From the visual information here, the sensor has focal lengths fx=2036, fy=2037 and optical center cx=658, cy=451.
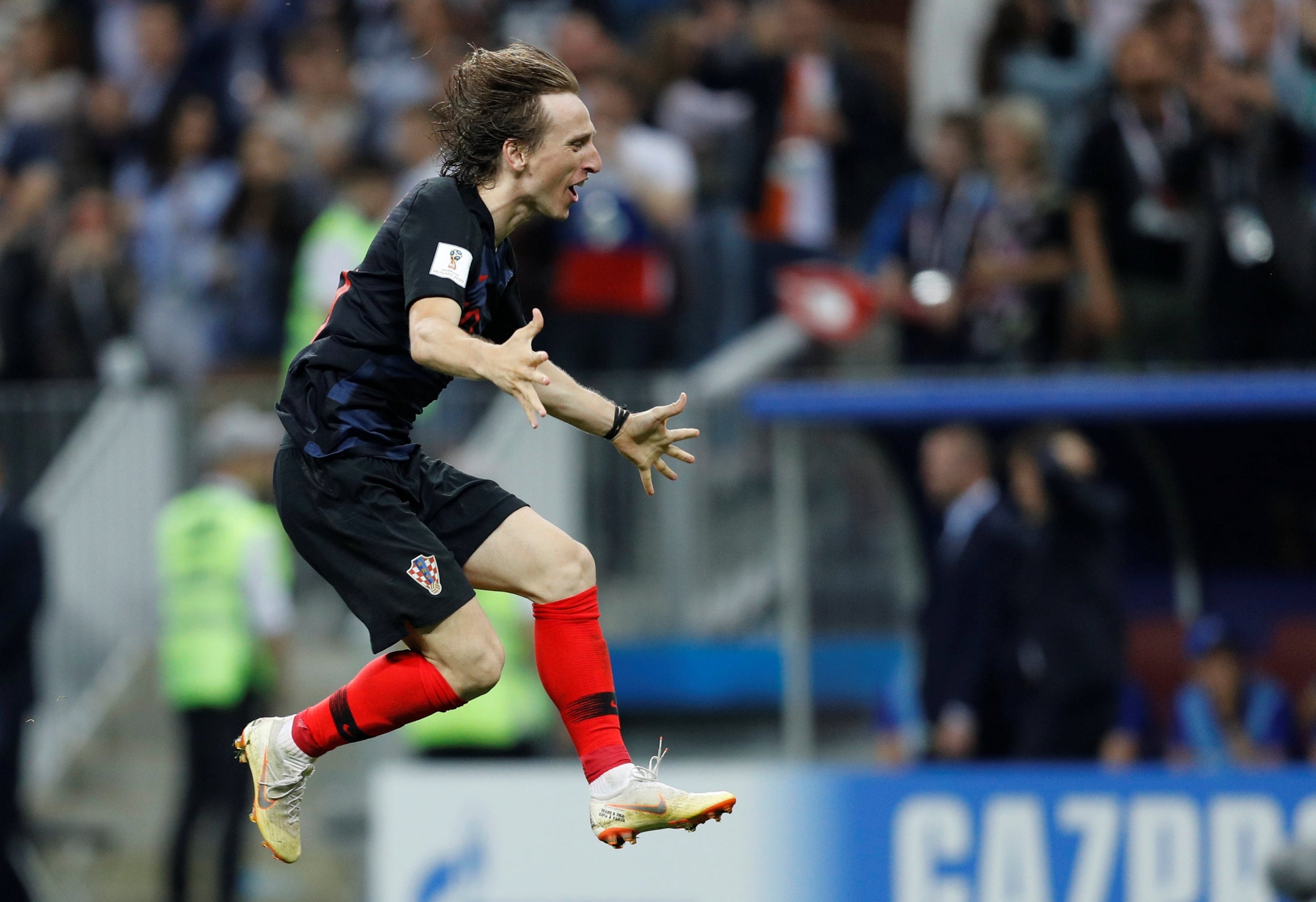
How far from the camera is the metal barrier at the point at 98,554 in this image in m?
11.4

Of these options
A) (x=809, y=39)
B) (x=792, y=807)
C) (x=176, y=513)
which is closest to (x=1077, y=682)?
(x=792, y=807)

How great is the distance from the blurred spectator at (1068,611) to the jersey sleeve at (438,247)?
4887 mm

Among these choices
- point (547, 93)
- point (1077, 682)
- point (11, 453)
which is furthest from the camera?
point (11, 453)

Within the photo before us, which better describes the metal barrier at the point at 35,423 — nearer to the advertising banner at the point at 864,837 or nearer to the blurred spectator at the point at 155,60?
the blurred spectator at the point at 155,60

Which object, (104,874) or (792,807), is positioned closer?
(792,807)

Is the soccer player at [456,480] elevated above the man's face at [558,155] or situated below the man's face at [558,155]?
below

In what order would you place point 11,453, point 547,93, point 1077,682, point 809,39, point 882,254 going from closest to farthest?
point 547,93, point 1077,682, point 882,254, point 809,39, point 11,453


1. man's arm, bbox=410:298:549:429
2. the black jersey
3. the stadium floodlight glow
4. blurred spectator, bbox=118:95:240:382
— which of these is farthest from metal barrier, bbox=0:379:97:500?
man's arm, bbox=410:298:549:429

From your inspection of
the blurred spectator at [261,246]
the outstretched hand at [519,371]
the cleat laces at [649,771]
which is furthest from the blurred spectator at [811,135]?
the outstretched hand at [519,371]

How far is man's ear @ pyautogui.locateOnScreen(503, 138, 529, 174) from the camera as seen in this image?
479 centimetres

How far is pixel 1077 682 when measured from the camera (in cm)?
900

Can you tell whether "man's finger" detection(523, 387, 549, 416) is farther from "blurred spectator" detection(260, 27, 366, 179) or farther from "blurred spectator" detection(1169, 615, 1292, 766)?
"blurred spectator" detection(260, 27, 366, 179)

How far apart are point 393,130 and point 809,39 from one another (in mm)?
2369

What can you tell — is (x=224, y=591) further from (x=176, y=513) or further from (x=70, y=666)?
(x=70, y=666)
